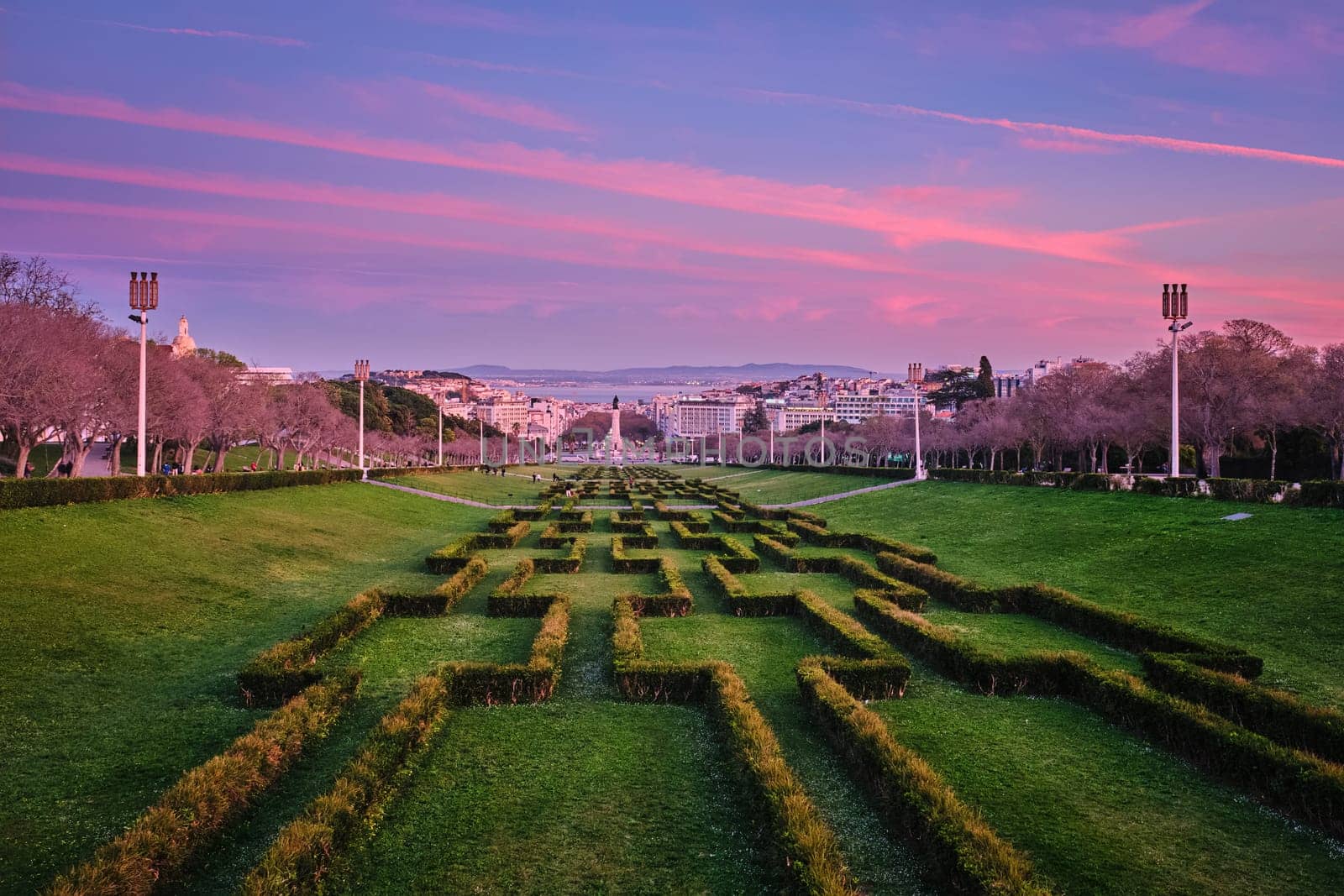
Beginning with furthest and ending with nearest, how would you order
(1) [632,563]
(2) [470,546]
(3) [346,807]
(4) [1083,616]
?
(2) [470,546]
(1) [632,563]
(4) [1083,616]
(3) [346,807]

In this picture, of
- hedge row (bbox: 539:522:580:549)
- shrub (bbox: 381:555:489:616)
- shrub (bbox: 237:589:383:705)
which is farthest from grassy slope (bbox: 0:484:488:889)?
hedge row (bbox: 539:522:580:549)

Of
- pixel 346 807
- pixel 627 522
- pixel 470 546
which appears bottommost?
pixel 346 807

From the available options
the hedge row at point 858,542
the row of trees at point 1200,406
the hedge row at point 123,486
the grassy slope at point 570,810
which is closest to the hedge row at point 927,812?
the grassy slope at point 570,810

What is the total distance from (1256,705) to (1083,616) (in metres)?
4.13

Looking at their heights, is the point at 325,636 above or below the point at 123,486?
below

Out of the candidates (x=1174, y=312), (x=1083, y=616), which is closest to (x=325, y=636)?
(x=1083, y=616)

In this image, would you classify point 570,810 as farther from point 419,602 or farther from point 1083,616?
point 1083,616

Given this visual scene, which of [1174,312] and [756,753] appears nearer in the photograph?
[756,753]

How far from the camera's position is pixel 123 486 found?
1720 centimetres

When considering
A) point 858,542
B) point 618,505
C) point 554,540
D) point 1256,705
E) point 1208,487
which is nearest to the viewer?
point 1256,705

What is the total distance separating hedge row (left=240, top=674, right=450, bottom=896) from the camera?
472 centimetres

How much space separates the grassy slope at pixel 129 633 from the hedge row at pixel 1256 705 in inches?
361

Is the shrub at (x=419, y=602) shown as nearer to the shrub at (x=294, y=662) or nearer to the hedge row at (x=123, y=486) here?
the shrub at (x=294, y=662)

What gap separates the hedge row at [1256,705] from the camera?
644 centimetres
